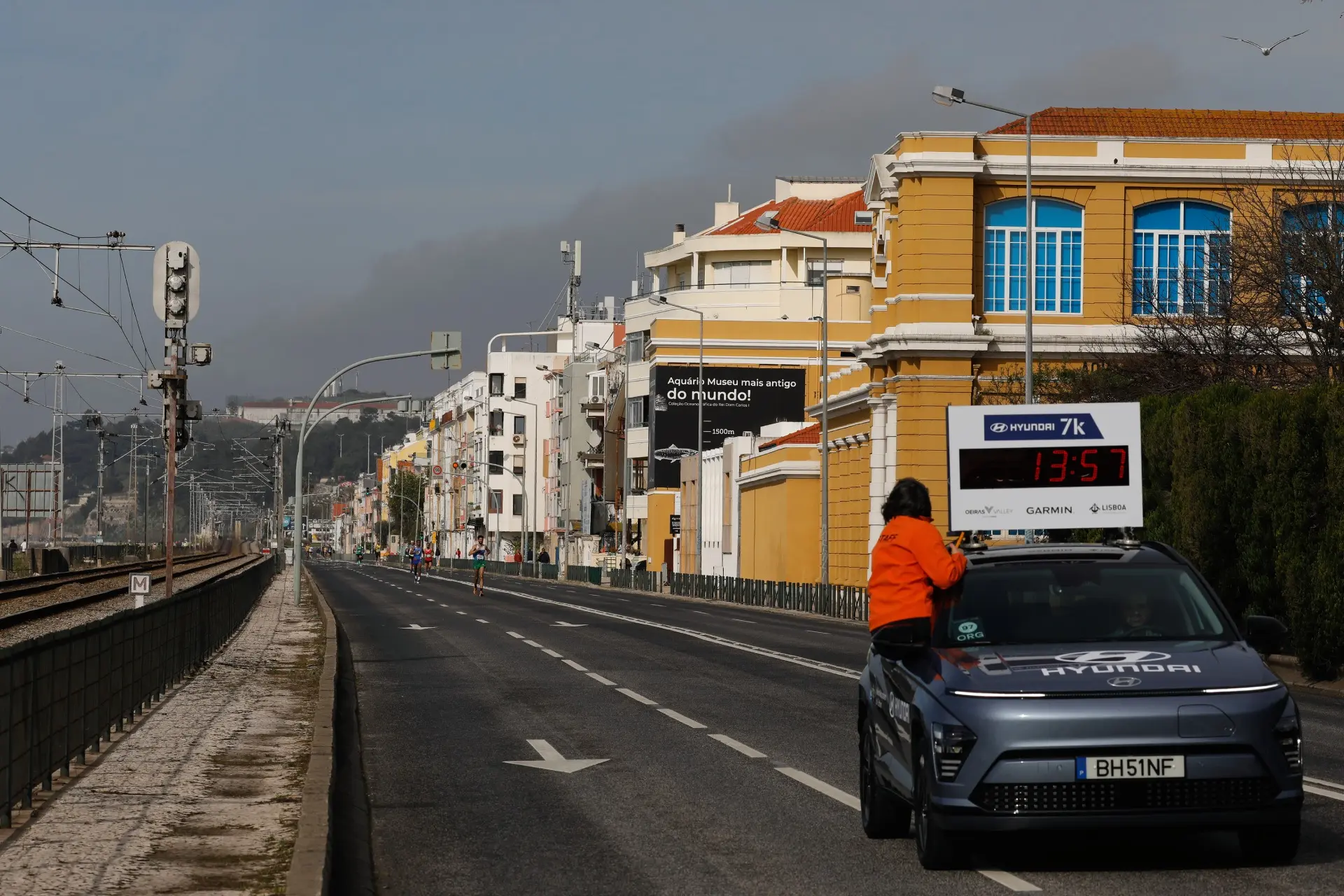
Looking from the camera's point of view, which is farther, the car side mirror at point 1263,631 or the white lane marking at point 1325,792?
the white lane marking at point 1325,792

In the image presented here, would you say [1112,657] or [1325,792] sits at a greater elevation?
[1112,657]

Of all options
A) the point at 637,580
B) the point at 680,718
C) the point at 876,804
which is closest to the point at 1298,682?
the point at 680,718

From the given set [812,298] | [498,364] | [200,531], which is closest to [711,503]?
[812,298]

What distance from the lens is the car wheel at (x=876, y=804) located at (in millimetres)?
9977

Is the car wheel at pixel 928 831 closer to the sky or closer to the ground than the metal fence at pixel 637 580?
closer to the sky

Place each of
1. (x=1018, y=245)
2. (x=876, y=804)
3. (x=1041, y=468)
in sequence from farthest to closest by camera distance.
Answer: (x=1018, y=245) < (x=1041, y=468) < (x=876, y=804)

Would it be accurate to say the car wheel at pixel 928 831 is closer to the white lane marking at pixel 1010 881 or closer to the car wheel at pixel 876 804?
the white lane marking at pixel 1010 881

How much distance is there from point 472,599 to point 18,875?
5232cm

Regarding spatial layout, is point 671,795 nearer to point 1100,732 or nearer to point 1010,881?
point 1010,881

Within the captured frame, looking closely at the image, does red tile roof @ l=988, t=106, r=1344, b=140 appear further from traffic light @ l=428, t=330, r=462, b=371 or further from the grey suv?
the grey suv

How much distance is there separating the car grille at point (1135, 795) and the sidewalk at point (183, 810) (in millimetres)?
3245

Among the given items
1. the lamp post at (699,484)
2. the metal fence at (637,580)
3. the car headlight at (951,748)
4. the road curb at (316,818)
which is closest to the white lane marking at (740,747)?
the road curb at (316,818)

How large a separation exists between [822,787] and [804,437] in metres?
58.2

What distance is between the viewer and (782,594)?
58656 mm
